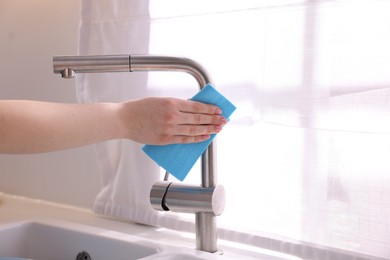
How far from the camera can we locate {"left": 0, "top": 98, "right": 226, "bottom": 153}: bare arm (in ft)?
2.42

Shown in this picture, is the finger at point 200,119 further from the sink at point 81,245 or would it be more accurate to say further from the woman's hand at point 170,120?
the sink at point 81,245

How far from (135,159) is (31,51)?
0.56 meters

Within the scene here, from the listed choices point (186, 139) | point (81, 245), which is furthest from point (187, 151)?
point (81, 245)

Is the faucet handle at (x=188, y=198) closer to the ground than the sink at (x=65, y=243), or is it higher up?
higher up

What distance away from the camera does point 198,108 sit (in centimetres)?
80

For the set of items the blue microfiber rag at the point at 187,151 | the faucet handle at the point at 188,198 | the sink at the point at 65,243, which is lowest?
the sink at the point at 65,243

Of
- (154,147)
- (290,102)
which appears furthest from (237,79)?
(154,147)

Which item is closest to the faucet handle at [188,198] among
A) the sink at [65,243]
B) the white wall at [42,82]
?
the sink at [65,243]

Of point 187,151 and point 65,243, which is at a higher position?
point 187,151

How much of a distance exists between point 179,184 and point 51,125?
0.79ft

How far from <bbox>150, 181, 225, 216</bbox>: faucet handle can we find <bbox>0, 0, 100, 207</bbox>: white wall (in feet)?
1.55

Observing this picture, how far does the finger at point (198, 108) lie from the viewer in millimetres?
799

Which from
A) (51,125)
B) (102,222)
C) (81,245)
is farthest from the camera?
(102,222)

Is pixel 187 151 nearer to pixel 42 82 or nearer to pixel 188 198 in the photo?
pixel 188 198
